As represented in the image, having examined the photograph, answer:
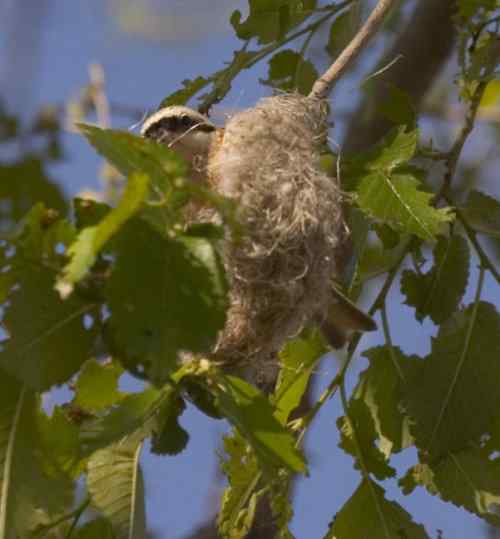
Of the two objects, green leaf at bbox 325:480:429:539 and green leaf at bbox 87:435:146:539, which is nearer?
green leaf at bbox 87:435:146:539

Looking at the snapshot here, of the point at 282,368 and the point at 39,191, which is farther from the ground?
the point at 282,368

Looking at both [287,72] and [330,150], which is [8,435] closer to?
[330,150]

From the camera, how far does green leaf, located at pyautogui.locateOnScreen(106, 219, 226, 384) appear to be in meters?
1.72

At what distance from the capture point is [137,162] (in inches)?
69.1

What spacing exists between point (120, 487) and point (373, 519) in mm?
644

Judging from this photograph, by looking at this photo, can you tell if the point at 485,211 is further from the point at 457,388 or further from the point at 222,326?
the point at 222,326

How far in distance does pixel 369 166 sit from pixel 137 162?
104 centimetres

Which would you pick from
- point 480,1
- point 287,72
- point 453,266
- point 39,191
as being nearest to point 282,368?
point 453,266

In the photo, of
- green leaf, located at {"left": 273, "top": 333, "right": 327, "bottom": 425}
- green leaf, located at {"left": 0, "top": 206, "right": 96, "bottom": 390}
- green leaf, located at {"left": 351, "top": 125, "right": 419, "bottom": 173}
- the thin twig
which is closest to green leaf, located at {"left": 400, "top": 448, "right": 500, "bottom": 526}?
green leaf, located at {"left": 273, "top": 333, "right": 327, "bottom": 425}

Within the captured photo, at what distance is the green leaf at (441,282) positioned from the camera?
9.71 feet

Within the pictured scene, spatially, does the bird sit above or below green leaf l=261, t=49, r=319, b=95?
below

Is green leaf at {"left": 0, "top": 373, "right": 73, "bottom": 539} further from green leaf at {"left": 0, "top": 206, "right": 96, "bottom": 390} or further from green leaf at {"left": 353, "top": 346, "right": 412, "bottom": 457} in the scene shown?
green leaf at {"left": 353, "top": 346, "right": 412, "bottom": 457}

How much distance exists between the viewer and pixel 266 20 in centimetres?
296

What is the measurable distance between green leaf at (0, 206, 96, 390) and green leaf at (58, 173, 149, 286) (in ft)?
0.48
